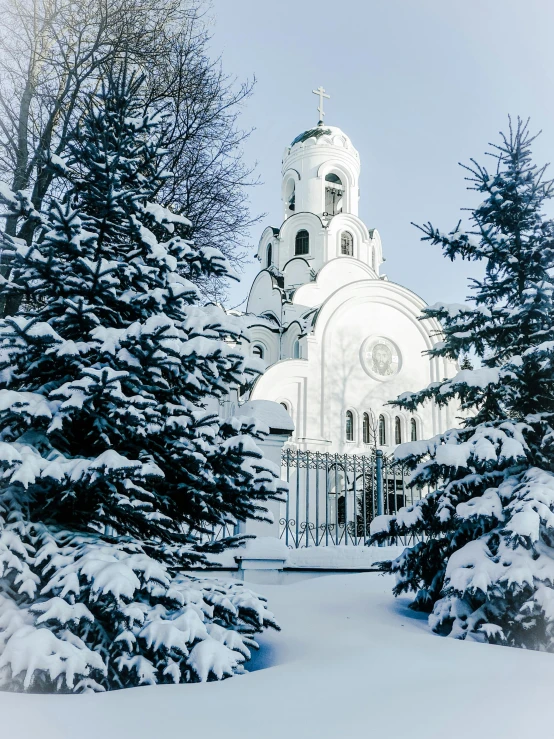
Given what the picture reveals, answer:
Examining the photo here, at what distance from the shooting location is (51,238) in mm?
3545

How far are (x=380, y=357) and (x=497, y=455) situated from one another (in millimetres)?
18940

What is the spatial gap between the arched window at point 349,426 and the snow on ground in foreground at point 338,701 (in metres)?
18.1

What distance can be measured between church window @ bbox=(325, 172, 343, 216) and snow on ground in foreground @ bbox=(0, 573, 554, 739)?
1154 inches

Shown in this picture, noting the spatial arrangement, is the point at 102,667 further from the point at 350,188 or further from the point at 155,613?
the point at 350,188

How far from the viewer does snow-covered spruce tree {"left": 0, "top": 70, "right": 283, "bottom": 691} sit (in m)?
2.82

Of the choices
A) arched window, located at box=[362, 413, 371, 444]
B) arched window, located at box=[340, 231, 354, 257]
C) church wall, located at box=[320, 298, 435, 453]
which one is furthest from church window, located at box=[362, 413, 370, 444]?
arched window, located at box=[340, 231, 354, 257]

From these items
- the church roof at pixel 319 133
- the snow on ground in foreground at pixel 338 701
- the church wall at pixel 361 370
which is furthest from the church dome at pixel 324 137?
the snow on ground in foreground at pixel 338 701

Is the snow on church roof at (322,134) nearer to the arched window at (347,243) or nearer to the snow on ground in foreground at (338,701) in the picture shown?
the arched window at (347,243)

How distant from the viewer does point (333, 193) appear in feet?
103

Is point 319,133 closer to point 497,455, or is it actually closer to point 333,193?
point 333,193

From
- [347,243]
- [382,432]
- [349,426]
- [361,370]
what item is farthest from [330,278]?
[382,432]

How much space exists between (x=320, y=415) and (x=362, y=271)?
9.06 meters

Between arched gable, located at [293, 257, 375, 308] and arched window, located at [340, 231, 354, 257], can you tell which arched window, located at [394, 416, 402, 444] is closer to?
arched gable, located at [293, 257, 375, 308]

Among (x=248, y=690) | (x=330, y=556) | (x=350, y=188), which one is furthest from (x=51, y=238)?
(x=350, y=188)
